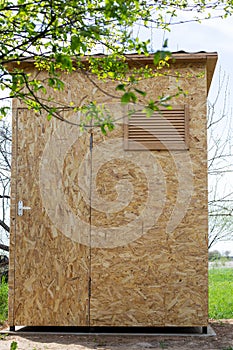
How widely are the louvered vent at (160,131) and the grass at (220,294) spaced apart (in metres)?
2.60

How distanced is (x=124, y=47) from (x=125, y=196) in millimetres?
1902

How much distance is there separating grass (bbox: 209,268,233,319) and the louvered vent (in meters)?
2.60

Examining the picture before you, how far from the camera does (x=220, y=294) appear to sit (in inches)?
365

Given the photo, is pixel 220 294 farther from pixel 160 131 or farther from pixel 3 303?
pixel 160 131

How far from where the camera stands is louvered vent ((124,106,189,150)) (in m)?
6.16

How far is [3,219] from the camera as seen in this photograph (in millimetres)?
9281

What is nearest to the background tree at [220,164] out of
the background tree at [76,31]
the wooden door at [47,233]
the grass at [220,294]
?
the grass at [220,294]

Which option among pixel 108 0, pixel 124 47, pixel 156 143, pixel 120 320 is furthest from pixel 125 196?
pixel 108 0

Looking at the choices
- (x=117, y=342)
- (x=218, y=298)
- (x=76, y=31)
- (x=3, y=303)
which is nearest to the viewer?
(x=76, y=31)

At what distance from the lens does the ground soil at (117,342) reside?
5547 millimetres

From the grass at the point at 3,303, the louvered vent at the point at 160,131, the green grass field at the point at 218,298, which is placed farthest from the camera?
the green grass field at the point at 218,298

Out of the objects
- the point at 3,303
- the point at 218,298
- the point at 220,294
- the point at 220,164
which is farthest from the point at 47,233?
the point at 220,164

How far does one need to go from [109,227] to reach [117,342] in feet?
3.62

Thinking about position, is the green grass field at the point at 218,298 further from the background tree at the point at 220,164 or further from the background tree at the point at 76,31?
the background tree at the point at 76,31
